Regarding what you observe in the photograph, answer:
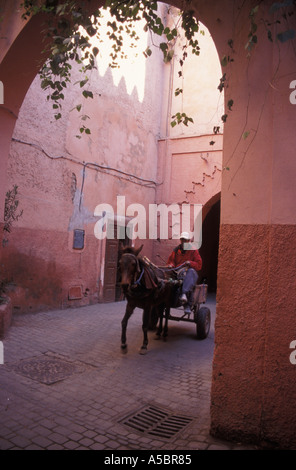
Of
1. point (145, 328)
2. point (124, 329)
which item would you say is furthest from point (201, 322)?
point (124, 329)

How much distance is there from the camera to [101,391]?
14.4 feet

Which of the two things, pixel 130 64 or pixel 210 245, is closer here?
pixel 130 64

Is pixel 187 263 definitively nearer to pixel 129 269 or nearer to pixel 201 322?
pixel 201 322

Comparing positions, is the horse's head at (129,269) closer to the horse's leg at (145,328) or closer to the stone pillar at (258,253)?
the horse's leg at (145,328)

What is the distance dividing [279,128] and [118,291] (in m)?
9.52

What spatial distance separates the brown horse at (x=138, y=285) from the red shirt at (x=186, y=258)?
3.79 ft

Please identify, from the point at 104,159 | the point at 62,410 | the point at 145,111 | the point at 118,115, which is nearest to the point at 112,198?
the point at 104,159

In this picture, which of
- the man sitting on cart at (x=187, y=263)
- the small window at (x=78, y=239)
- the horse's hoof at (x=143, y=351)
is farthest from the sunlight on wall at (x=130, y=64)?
the horse's hoof at (x=143, y=351)

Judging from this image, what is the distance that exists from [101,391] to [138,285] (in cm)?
194

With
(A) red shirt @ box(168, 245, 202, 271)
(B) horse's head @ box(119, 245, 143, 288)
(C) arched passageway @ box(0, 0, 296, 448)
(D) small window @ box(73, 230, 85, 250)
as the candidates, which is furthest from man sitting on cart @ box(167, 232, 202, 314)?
(C) arched passageway @ box(0, 0, 296, 448)

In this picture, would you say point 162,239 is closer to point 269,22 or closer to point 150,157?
point 150,157

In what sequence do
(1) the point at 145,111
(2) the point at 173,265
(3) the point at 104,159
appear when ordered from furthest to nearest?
(1) the point at 145,111 → (3) the point at 104,159 → (2) the point at 173,265

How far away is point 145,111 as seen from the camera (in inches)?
529
